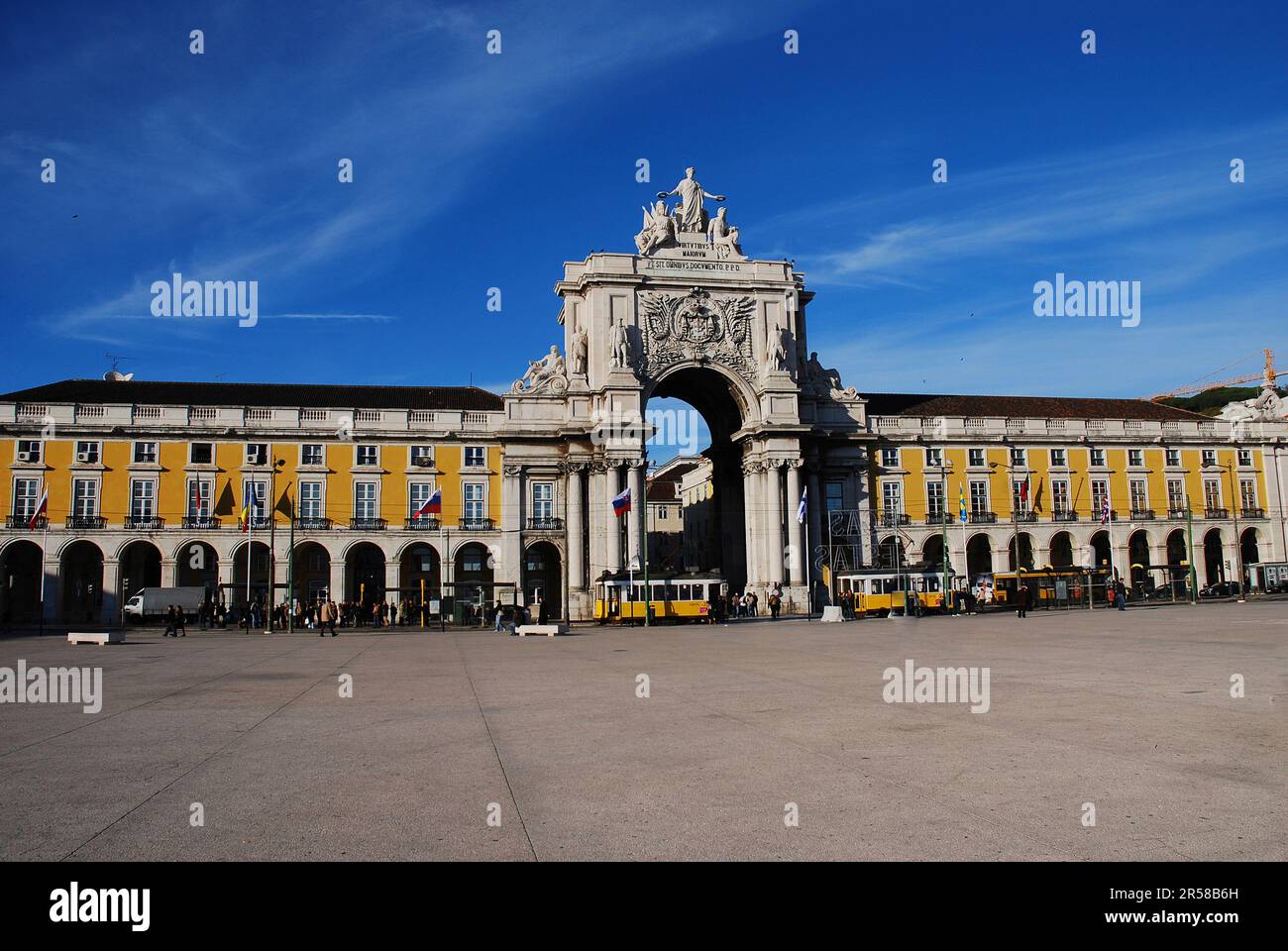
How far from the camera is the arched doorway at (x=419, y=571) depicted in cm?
6906

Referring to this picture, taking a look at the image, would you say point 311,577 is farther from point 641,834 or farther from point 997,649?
point 641,834

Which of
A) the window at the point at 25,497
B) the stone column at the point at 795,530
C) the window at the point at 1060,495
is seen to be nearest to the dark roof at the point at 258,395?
the window at the point at 25,497

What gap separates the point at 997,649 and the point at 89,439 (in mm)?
59180

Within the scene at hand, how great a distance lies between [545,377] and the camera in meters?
69.9

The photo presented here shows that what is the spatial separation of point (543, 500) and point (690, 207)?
2241 centimetres

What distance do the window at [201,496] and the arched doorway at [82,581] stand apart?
6.31 m

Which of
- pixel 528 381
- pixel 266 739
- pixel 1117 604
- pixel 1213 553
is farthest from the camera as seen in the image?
pixel 1213 553

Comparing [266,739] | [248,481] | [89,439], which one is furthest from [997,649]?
[89,439]

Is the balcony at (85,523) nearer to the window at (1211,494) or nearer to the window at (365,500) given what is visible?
the window at (365,500)

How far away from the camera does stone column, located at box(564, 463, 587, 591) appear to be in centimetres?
6600

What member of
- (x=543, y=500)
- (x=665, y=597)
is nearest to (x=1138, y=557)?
(x=665, y=597)

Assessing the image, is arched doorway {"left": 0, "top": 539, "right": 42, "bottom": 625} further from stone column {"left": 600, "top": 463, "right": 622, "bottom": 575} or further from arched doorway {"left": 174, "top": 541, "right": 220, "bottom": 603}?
stone column {"left": 600, "top": 463, "right": 622, "bottom": 575}

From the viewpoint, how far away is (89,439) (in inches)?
2571

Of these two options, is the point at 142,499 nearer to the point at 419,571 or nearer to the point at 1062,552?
the point at 419,571
